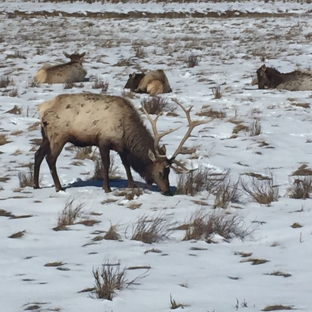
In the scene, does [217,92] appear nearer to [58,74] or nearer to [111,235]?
[58,74]

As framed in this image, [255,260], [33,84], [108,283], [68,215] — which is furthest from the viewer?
[33,84]

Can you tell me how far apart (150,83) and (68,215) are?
8.45m

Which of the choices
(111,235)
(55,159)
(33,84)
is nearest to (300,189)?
(111,235)

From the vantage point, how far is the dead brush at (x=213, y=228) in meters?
5.73

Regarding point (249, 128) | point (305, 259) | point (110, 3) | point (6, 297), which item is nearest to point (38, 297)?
point (6, 297)

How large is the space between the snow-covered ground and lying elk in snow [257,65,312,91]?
32cm

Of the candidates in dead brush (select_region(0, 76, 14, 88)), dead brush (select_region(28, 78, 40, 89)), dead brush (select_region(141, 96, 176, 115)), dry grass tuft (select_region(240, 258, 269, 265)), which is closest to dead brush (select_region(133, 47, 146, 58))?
dead brush (select_region(28, 78, 40, 89))

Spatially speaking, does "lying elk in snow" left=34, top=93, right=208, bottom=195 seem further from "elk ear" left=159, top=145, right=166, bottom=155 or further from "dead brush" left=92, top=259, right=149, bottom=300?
"dead brush" left=92, top=259, right=149, bottom=300

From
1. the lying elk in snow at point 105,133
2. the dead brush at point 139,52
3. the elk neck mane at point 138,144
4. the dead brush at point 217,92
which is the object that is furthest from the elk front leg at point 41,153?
the dead brush at point 139,52

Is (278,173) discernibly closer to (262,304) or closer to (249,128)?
(249,128)

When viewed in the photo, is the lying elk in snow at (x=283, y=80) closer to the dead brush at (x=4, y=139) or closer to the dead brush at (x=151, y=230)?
the dead brush at (x=4, y=139)

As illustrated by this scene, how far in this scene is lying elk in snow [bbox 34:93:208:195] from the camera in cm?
754

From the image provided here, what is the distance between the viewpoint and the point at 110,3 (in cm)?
4022

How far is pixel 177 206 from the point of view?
6.95 meters
